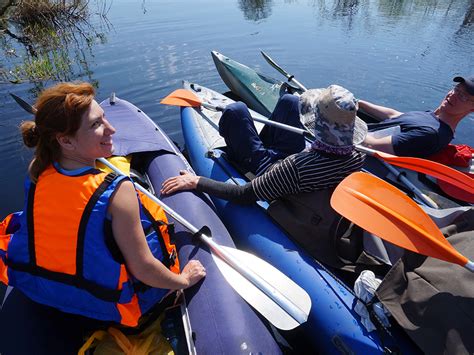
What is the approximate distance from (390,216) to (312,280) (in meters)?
0.59

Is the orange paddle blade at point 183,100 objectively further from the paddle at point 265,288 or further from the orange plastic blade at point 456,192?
the orange plastic blade at point 456,192

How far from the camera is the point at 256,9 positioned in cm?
1385

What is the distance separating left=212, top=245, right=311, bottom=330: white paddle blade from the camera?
1725 millimetres

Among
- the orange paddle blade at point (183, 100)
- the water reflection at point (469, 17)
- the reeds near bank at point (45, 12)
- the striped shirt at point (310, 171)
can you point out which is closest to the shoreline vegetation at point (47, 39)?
the reeds near bank at point (45, 12)

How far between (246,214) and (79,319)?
4.21ft

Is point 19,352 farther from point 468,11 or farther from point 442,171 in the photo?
point 468,11

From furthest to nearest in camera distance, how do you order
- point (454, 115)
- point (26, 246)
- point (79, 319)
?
point (454, 115)
point (79, 319)
point (26, 246)

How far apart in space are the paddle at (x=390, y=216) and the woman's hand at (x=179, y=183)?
3.80ft

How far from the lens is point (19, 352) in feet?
5.17

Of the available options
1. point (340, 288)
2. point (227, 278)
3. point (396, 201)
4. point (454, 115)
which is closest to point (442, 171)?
point (454, 115)

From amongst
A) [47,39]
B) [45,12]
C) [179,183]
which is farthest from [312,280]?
[45,12]

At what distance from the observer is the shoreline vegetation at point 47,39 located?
6590 millimetres

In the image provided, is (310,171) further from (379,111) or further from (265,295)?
(379,111)

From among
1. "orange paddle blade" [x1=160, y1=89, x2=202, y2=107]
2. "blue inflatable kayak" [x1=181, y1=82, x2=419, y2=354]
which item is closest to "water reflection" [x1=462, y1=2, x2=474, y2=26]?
"orange paddle blade" [x1=160, y1=89, x2=202, y2=107]
